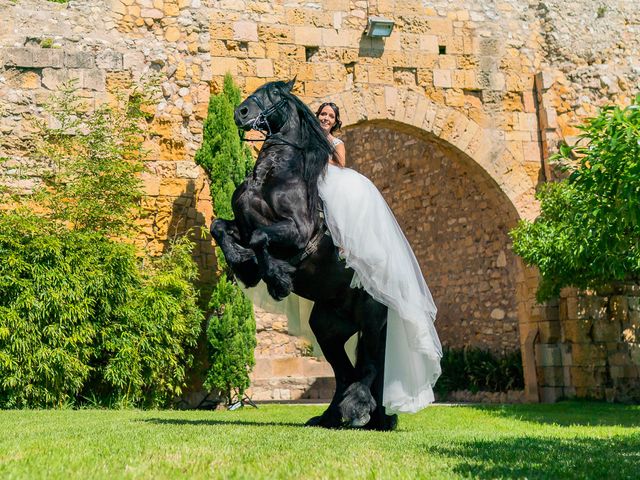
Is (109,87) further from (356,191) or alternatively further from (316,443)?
(316,443)


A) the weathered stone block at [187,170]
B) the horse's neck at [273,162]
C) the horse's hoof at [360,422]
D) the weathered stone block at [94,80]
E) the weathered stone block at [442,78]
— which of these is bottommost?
the horse's hoof at [360,422]

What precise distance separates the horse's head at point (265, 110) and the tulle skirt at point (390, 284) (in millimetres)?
441

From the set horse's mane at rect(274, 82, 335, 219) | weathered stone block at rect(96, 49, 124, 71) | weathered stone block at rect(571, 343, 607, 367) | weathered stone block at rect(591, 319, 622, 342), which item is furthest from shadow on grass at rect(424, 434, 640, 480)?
weathered stone block at rect(96, 49, 124, 71)

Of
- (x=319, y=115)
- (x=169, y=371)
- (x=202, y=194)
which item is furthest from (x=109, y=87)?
(x=319, y=115)

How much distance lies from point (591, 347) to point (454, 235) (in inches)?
142

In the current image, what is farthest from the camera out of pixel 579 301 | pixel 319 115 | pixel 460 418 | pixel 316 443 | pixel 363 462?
pixel 579 301

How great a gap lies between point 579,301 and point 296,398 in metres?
4.52

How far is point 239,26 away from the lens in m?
10.3

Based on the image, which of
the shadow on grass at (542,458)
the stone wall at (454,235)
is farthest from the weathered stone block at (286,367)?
the shadow on grass at (542,458)

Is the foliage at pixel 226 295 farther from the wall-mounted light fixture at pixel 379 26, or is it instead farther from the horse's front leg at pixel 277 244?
the horse's front leg at pixel 277 244

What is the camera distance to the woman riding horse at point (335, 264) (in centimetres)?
461

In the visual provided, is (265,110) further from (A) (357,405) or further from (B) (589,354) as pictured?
(B) (589,354)

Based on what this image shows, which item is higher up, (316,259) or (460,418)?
(316,259)

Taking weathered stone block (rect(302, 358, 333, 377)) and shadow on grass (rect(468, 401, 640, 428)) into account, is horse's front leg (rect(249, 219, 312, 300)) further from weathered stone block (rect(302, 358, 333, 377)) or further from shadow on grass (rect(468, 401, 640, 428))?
weathered stone block (rect(302, 358, 333, 377))
